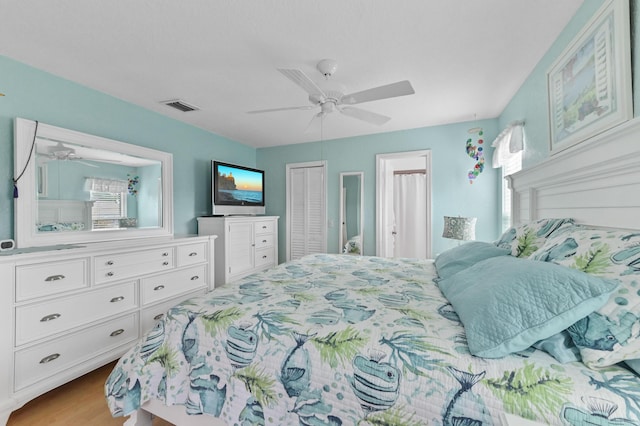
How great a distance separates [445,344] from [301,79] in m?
1.62

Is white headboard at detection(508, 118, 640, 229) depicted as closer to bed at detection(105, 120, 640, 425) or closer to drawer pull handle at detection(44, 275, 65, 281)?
bed at detection(105, 120, 640, 425)

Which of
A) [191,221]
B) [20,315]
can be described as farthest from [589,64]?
[191,221]

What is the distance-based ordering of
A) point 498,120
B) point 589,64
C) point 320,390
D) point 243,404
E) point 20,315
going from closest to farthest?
point 320,390, point 243,404, point 589,64, point 20,315, point 498,120

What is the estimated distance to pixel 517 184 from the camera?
2369 millimetres

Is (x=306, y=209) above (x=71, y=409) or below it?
above

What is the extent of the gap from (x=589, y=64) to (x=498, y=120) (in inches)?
80.3

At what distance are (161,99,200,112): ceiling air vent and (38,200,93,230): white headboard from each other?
120cm

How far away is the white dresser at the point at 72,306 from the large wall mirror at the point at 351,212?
2.42m

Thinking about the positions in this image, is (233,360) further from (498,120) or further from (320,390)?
(498,120)

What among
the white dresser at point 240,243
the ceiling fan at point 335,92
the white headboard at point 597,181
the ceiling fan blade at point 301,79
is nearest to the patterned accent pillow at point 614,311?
the white headboard at point 597,181

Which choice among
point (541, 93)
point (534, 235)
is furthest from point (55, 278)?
point (541, 93)

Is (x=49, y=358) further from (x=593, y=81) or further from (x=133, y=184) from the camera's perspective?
(x=593, y=81)

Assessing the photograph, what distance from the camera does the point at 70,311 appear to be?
6.29 ft

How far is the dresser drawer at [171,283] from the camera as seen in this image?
2.43m
